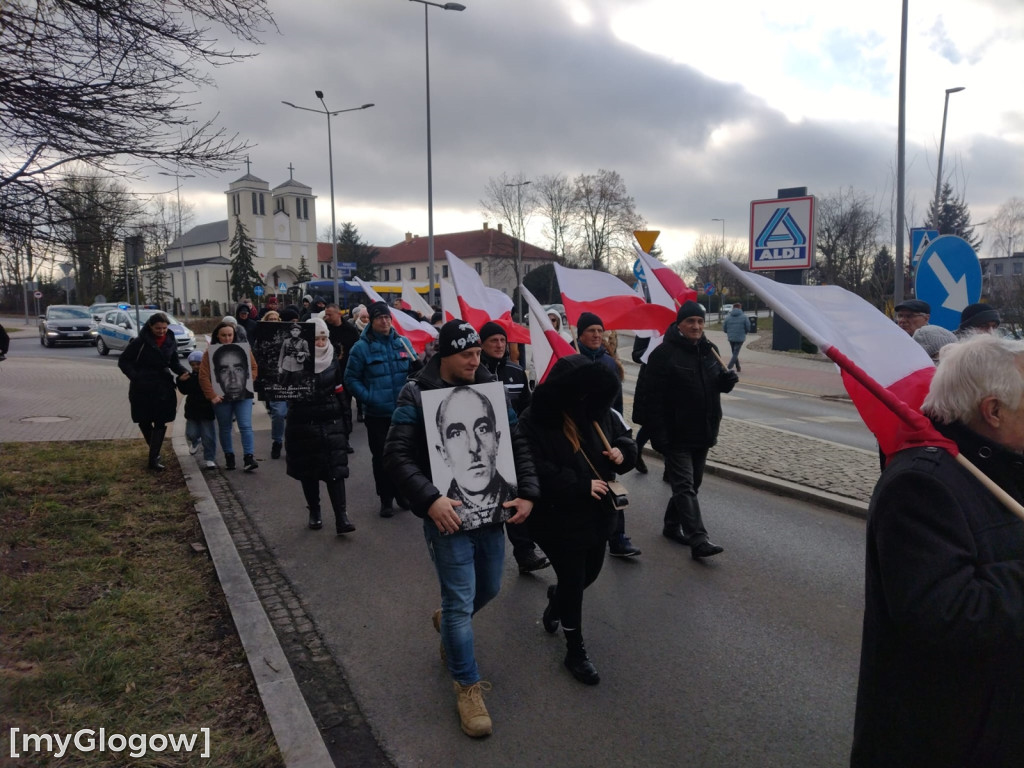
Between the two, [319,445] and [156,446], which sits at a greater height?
[319,445]

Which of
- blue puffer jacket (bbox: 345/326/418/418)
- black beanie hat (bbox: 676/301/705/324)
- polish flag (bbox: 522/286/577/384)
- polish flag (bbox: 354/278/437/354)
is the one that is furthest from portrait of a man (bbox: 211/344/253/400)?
black beanie hat (bbox: 676/301/705/324)

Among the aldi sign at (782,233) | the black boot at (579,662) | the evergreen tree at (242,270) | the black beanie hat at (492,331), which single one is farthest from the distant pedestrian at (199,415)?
the evergreen tree at (242,270)

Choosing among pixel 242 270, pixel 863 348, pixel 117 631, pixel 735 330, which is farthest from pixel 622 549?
pixel 242 270

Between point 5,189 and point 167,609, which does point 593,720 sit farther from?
point 5,189

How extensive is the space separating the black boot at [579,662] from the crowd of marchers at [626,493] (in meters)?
0.01

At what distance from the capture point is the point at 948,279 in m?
7.56

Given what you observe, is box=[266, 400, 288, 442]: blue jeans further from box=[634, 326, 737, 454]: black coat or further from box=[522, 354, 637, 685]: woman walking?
box=[522, 354, 637, 685]: woman walking

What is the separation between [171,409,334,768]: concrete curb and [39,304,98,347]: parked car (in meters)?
29.3

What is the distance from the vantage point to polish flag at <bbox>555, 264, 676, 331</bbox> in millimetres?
6453

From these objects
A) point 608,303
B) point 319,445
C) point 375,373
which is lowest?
point 319,445

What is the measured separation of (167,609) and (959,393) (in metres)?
4.46

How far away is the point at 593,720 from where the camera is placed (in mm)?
3434

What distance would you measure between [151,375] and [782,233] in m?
18.8

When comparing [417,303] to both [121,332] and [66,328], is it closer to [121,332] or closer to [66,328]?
[121,332]
